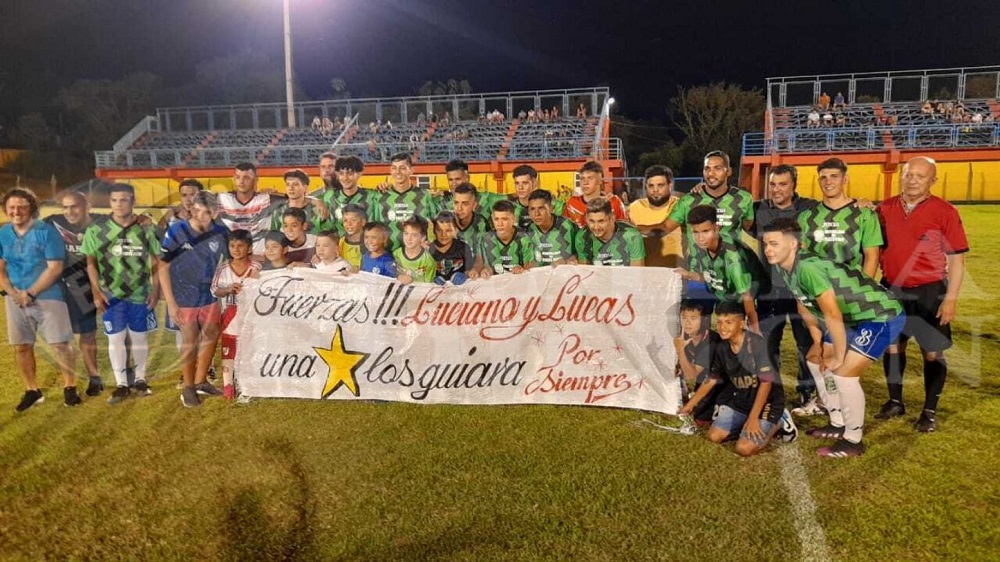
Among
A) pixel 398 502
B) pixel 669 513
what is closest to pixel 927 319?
pixel 669 513

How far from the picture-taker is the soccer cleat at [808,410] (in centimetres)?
505

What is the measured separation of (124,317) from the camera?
5598 mm

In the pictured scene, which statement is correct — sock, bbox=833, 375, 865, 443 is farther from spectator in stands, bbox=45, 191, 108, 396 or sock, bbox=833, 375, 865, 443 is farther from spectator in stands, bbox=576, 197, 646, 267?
spectator in stands, bbox=45, 191, 108, 396

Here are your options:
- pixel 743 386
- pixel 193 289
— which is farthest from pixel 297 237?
pixel 743 386

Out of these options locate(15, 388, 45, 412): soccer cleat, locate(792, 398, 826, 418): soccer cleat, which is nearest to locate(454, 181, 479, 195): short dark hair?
locate(792, 398, 826, 418): soccer cleat

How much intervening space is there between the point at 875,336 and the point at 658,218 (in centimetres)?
228

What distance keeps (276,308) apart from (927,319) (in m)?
5.15

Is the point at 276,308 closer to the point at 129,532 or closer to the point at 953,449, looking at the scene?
the point at 129,532

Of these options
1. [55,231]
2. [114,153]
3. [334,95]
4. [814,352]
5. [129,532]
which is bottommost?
[129,532]

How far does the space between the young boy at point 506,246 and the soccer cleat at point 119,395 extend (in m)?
3.29

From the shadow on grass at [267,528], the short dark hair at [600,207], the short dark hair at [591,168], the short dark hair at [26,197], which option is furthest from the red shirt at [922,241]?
the short dark hair at [26,197]

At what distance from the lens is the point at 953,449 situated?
428 centimetres

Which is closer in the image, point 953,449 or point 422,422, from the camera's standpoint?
point 953,449

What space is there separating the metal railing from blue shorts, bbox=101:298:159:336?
27661 mm
